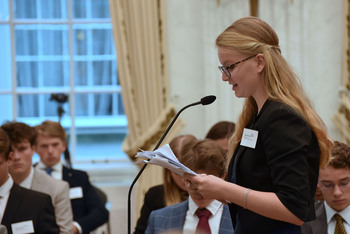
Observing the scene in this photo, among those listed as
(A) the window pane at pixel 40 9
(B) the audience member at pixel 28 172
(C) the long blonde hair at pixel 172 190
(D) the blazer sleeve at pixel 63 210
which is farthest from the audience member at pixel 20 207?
(A) the window pane at pixel 40 9

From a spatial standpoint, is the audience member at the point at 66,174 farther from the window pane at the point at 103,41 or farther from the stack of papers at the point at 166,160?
the stack of papers at the point at 166,160

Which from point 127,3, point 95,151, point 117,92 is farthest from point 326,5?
point 95,151

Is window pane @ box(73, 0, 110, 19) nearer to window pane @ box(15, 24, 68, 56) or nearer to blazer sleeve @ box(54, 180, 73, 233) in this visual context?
window pane @ box(15, 24, 68, 56)

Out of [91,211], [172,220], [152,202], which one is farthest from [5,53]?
[172,220]

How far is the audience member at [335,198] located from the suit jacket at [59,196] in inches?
55.7

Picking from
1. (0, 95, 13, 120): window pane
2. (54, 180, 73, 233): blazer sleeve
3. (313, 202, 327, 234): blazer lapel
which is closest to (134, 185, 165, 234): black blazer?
(54, 180, 73, 233): blazer sleeve

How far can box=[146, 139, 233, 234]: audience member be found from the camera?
2.81m

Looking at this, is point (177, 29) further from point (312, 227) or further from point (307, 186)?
point (307, 186)

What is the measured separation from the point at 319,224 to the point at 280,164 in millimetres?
1181

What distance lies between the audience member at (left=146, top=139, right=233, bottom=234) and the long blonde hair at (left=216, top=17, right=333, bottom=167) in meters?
0.78

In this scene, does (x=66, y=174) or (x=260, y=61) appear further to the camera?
(x=66, y=174)

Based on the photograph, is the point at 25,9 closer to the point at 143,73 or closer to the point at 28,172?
the point at 143,73

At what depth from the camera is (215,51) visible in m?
5.43

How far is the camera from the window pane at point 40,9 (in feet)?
19.7
